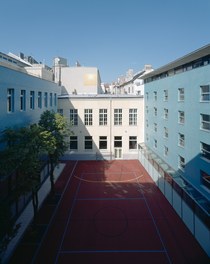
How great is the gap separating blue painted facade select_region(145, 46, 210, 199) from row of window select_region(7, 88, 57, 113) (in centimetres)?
1113

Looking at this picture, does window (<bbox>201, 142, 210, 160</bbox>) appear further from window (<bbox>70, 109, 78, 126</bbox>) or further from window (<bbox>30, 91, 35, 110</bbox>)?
window (<bbox>70, 109, 78, 126</bbox>)

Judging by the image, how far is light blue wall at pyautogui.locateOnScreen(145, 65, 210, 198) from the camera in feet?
55.7

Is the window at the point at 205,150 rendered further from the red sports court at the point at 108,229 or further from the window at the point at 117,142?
the window at the point at 117,142

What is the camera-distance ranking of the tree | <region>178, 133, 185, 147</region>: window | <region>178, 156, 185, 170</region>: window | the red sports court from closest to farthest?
the red sports court → <region>178, 156, 185, 170</region>: window → the tree → <region>178, 133, 185, 147</region>: window

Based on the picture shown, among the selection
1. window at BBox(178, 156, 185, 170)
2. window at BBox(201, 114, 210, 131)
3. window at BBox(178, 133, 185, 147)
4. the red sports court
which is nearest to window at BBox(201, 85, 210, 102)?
window at BBox(201, 114, 210, 131)

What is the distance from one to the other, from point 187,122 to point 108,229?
932 centimetres

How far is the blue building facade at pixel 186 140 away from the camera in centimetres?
1563

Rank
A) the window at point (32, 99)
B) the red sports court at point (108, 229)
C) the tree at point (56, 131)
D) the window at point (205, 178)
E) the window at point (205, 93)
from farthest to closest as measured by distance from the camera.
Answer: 1. the window at point (32, 99)
2. the tree at point (56, 131)
3. the window at point (205, 178)
4. the window at point (205, 93)
5. the red sports court at point (108, 229)

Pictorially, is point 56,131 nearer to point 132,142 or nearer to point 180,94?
point 180,94

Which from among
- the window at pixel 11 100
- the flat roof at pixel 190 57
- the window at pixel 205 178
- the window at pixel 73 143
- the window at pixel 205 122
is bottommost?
the window at pixel 205 178

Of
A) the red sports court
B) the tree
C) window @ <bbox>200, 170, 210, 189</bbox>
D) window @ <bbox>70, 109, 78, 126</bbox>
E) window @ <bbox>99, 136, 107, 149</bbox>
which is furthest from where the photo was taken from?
window @ <bbox>99, 136, 107, 149</bbox>

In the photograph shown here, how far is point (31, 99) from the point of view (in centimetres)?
2180

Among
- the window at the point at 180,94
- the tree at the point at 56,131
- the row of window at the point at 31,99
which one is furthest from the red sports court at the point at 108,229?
the window at the point at 180,94

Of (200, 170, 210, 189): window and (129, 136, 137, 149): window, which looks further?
(129, 136, 137, 149): window
